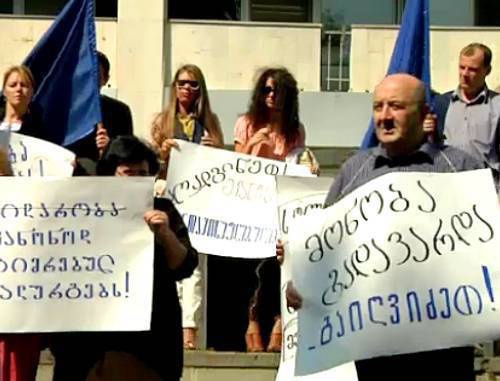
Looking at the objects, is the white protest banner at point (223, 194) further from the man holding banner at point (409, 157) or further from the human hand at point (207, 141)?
the man holding banner at point (409, 157)

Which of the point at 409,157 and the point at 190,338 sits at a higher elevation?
the point at 409,157

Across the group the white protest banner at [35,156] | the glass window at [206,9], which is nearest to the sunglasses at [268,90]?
the white protest banner at [35,156]

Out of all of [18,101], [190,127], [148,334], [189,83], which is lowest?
[148,334]

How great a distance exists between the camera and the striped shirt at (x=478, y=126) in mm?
8727

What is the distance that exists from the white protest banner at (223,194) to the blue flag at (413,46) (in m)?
0.64

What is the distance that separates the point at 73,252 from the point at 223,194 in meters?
2.40

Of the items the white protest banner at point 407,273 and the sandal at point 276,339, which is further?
the sandal at point 276,339

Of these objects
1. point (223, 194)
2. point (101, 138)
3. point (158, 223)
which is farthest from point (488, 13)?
point (158, 223)

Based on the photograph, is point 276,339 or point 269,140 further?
point 269,140

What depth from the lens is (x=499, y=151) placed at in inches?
346

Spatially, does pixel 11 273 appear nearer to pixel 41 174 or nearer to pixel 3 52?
pixel 41 174

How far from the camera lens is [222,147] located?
30.4 feet

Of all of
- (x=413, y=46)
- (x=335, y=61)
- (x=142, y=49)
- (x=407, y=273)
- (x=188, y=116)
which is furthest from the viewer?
(x=335, y=61)

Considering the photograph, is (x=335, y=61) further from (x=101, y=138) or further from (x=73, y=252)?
(x=73, y=252)
